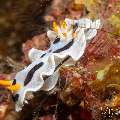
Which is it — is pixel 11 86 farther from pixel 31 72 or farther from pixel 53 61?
pixel 53 61

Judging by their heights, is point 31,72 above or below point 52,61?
below

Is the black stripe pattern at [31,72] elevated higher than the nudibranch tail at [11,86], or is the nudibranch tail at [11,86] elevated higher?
the black stripe pattern at [31,72]

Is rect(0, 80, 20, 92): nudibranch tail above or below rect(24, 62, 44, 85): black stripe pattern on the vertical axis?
below

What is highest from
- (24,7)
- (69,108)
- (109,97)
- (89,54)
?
(24,7)

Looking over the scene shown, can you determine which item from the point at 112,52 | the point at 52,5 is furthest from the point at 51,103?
the point at 52,5

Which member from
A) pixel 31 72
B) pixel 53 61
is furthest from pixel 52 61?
pixel 31 72

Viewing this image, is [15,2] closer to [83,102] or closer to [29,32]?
[29,32]
